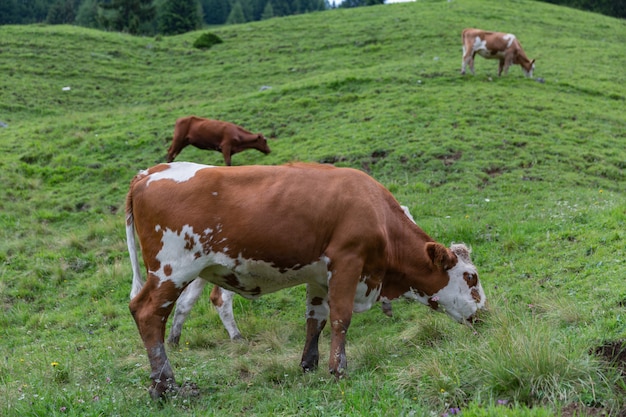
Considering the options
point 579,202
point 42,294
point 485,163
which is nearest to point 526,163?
point 485,163

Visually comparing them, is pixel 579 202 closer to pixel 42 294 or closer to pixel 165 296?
pixel 165 296

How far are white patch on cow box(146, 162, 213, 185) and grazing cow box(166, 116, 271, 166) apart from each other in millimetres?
11919

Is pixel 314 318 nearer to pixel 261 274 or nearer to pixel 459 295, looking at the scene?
pixel 261 274

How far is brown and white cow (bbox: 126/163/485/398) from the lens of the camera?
635 centimetres

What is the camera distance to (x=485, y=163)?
15836mm

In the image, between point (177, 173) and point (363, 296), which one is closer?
point (177, 173)

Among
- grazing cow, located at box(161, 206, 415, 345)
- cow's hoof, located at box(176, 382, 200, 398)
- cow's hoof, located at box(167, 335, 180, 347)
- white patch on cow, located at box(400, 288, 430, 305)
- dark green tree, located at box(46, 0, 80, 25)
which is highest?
white patch on cow, located at box(400, 288, 430, 305)

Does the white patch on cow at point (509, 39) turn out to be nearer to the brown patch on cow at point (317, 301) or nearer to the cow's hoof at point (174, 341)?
the brown patch on cow at point (317, 301)

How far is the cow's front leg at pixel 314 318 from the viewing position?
696 cm

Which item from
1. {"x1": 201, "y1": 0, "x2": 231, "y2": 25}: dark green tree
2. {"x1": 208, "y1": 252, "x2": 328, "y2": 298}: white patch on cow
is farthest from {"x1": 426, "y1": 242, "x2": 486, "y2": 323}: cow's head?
{"x1": 201, "y1": 0, "x2": 231, "y2": 25}: dark green tree

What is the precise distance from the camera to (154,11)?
63062 mm

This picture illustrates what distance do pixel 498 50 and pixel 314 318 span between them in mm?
21564

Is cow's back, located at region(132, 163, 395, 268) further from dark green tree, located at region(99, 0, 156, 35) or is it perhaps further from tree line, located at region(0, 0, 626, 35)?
dark green tree, located at region(99, 0, 156, 35)

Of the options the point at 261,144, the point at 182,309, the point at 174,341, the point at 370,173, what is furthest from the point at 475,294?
the point at 261,144
